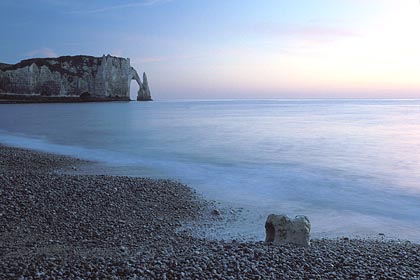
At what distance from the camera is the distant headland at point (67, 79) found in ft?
290

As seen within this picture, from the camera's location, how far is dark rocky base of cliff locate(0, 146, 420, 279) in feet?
13.7

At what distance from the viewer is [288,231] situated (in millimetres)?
5445

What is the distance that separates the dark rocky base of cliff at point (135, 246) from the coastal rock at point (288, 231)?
25 centimetres

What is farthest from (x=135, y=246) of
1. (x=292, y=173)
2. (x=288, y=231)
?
(x=292, y=173)

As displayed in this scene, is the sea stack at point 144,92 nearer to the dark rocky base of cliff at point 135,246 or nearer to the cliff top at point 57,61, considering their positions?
the cliff top at point 57,61

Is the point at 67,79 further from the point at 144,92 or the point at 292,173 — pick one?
the point at 292,173

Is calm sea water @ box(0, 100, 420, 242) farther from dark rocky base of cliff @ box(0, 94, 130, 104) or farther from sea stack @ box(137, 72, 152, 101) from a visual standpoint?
sea stack @ box(137, 72, 152, 101)

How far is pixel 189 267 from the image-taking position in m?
4.22

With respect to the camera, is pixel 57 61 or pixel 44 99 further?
pixel 57 61

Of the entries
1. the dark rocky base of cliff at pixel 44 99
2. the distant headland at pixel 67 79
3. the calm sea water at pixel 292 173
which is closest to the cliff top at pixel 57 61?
the distant headland at pixel 67 79

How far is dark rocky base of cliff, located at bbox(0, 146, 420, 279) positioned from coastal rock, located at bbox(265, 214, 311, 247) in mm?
248

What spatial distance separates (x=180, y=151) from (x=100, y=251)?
1357cm

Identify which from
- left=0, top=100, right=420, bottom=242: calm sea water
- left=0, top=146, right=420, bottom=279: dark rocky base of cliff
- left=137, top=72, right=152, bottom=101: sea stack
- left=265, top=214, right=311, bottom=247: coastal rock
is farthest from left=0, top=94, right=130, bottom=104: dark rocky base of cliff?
left=265, top=214, right=311, bottom=247: coastal rock

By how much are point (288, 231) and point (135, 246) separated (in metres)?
2.18
